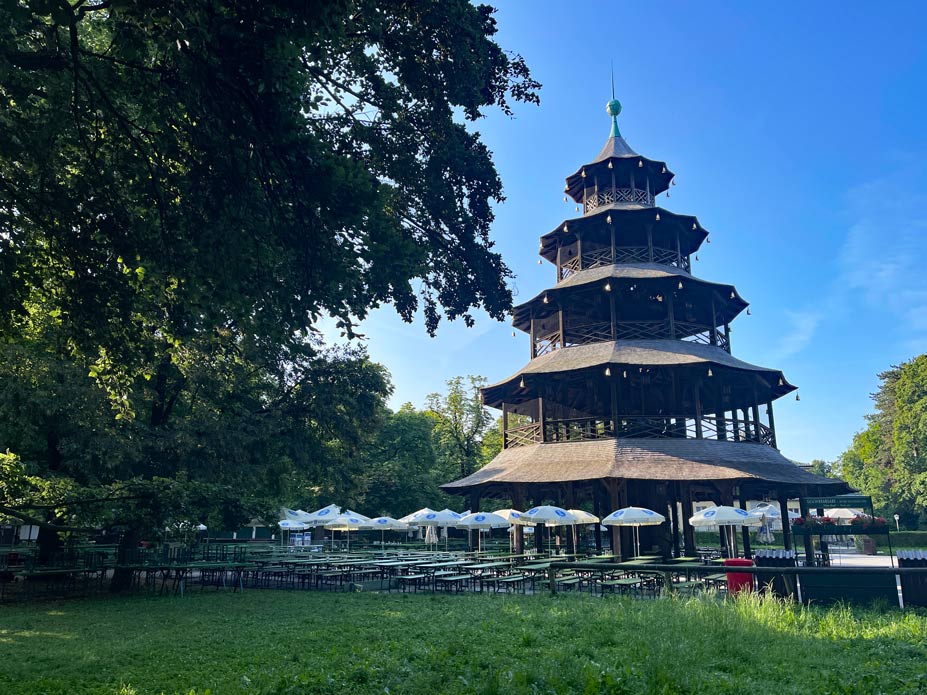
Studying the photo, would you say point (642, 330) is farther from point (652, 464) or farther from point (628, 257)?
point (652, 464)

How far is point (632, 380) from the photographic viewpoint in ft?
106

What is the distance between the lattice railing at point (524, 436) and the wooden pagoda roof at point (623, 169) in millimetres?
14717

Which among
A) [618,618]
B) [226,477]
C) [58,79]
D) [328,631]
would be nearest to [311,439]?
[226,477]

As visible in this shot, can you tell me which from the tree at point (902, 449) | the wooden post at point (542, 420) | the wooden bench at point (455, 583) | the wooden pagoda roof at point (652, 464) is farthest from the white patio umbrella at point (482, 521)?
the tree at point (902, 449)

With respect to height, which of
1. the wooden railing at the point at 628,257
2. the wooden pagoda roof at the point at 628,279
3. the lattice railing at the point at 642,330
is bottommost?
the lattice railing at the point at 642,330

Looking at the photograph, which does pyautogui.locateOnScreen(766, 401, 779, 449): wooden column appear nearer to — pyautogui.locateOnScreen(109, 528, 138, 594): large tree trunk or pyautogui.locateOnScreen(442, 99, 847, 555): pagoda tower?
pyautogui.locateOnScreen(442, 99, 847, 555): pagoda tower

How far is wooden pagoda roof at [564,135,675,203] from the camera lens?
3653 cm

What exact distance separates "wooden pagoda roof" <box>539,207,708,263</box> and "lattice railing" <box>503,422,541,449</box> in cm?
1060

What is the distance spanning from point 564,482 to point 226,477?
13045 millimetres

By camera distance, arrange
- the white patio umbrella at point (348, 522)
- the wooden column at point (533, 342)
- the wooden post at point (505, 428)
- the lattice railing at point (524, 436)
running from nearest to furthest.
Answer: the white patio umbrella at point (348, 522)
the lattice railing at point (524, 436)
the wooden post at point (505, 428)
the wooden column at point (533, 342)

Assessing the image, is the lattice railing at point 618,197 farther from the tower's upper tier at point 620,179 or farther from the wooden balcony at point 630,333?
the wooden balcony at point 630,333

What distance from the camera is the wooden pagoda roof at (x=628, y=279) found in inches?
1198

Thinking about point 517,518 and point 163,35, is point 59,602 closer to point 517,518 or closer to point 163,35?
point 517,518

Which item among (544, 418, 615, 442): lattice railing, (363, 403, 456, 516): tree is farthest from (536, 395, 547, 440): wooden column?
(363, 403, 456, 516): tree
